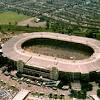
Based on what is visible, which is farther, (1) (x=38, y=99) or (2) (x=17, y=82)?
(2) (x=17, y=82)

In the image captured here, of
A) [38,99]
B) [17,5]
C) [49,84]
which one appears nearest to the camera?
[38,99]

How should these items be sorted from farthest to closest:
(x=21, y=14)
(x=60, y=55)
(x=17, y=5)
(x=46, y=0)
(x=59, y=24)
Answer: (x=46, y=0) < (x=17, y=5) < (x=21, y=14) < (x=59, y=24) < (x=60, y=55)

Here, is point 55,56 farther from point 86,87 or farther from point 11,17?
point 11,17

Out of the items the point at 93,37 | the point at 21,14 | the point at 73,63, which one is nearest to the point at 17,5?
the point at 21,14

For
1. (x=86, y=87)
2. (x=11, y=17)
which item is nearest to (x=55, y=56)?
(x=86, y=87)

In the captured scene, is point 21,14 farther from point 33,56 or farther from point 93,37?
point 33,56

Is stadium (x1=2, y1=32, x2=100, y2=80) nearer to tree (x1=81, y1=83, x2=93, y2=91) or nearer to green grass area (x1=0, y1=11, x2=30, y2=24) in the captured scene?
tree (x1=81, y1=83, x2=93, y2=91)

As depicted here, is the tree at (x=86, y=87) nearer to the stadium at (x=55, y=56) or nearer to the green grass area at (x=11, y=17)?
the stadium at (x=55, y=56)
